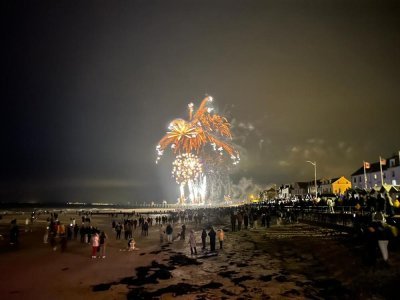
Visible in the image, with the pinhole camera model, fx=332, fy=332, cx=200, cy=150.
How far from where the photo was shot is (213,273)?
1795cm

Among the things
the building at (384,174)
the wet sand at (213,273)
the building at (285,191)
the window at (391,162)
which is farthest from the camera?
the building at (285,191)

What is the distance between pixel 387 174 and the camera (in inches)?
2817

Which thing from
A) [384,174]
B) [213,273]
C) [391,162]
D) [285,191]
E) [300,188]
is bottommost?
[213,273]

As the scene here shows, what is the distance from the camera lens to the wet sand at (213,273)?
1408 cm

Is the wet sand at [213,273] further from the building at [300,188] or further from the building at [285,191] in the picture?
the building at [285,191]

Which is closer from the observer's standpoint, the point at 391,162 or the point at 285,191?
the point at 391,162

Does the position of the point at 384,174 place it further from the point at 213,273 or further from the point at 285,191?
the point at 285,191

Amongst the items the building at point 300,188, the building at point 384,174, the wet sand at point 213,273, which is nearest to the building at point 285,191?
the building at point 300,188

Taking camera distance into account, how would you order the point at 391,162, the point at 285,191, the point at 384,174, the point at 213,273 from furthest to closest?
1. the point at 285,191
2. the point at 384,174
3. the point at 391,162
4. the point at 213,273

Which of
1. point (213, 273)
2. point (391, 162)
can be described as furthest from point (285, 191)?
point (213, 273)

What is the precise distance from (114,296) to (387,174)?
72.1 meters

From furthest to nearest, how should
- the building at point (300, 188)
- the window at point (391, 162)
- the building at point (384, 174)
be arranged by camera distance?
the building at point (300, 188) < the window at point (391, 162) < the building at point (384, 174)

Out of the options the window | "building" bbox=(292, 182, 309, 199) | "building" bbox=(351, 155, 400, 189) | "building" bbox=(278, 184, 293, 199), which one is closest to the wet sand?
"building" bbox=(351, 155, 400, 189)

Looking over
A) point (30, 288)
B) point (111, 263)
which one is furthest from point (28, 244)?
point (30, 288)
